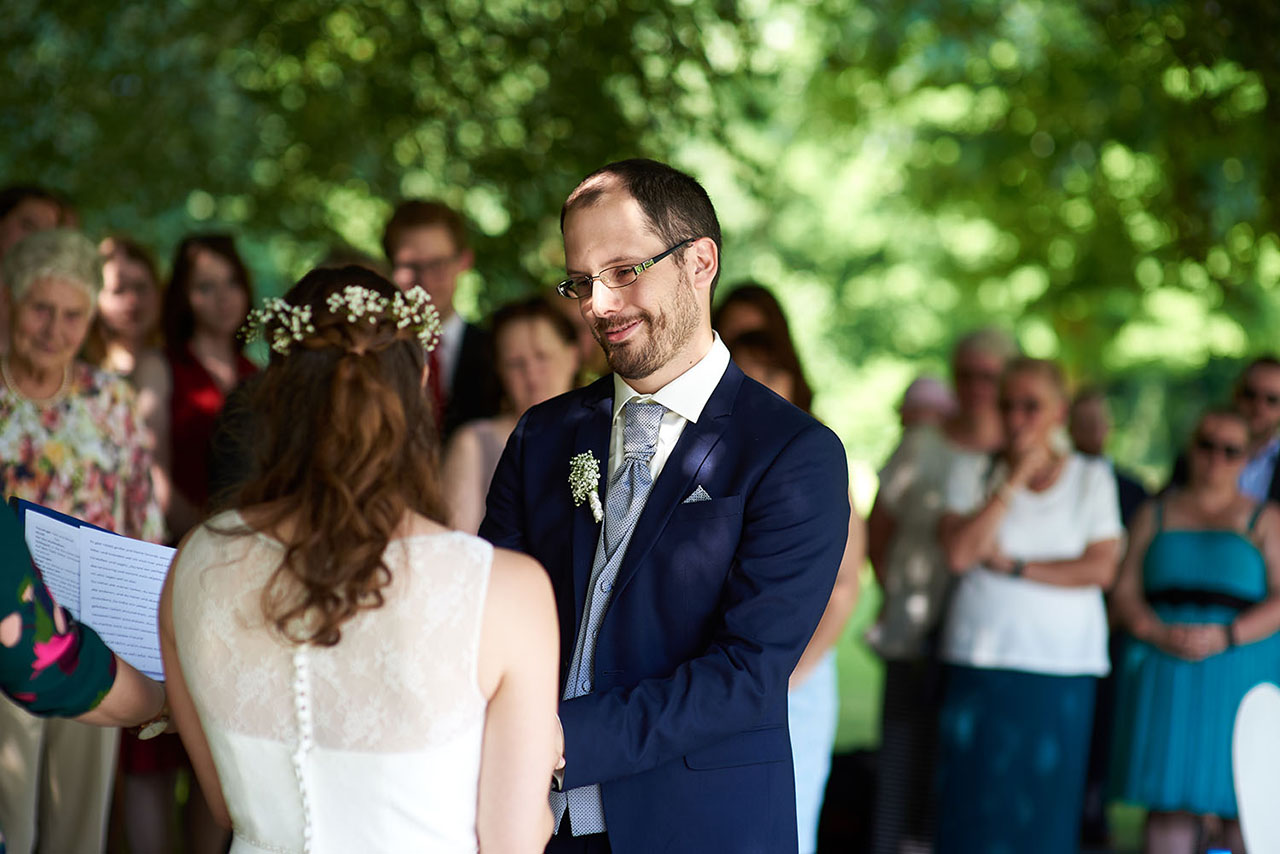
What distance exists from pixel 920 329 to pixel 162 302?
17053 millimetres

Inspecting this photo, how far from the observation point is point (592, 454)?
8.68 feet

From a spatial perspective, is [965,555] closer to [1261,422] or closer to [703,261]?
[1261,422]

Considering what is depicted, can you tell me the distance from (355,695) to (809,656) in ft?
8.08

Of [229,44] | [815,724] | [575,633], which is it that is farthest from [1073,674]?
[229,44]

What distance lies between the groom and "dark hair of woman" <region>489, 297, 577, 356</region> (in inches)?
87.8

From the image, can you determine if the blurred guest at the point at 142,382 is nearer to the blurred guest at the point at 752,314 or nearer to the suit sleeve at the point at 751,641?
the blurred guest at the point at 752,314

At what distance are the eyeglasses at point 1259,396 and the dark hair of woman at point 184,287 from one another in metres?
4.35

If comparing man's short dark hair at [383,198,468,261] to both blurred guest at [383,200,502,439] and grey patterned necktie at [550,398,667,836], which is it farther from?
grey patterned necktie at [550,398,667,836]

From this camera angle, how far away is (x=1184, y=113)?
743 cm

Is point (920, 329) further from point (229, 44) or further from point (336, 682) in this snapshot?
point (336, 682)

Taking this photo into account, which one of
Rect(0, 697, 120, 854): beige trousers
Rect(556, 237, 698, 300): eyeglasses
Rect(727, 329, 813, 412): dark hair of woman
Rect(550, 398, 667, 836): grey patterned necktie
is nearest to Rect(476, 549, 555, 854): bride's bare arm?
Rect(550, 398, 667, 836): grey patterned necktie

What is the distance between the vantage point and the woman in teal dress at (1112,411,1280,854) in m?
5.46

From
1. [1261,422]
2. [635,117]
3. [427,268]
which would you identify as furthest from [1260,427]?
[427,268]

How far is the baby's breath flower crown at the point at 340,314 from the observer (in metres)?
2.04
